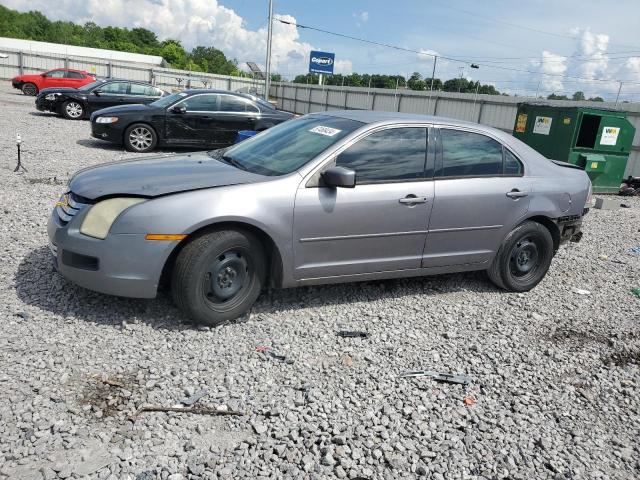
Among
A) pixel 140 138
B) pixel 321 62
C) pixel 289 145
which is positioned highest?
pixel 321 62

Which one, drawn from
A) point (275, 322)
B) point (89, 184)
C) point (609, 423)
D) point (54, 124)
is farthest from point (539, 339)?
point (54, 124)

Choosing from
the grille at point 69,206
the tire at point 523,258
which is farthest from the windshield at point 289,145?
the tire at point 523,258

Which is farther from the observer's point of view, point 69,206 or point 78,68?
point 78,68

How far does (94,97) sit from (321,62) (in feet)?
65.2

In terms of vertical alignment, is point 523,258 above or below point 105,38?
below

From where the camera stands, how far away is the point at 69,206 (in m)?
3.97

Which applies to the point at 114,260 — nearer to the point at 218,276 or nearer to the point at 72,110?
the point at 218,276

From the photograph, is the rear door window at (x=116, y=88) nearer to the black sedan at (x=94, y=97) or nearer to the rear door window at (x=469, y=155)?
the black sedan at (x=94, y=97)

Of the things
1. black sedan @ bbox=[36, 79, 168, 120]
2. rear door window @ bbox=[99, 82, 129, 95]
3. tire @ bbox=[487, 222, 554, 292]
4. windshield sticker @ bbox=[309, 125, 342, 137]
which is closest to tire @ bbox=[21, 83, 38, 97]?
black sedan @ bbox=[36, 79, 168, 120]

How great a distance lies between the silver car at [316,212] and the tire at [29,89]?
90.2ft

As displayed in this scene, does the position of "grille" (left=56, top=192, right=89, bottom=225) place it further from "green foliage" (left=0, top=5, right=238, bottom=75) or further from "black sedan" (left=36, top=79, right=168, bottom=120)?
"green foliage" (left=0, top=5, right=238, bottom=75)

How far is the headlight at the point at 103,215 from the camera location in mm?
3691

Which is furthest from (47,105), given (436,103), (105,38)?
(105,38)

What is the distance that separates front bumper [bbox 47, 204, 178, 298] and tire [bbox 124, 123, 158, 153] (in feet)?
28.6
